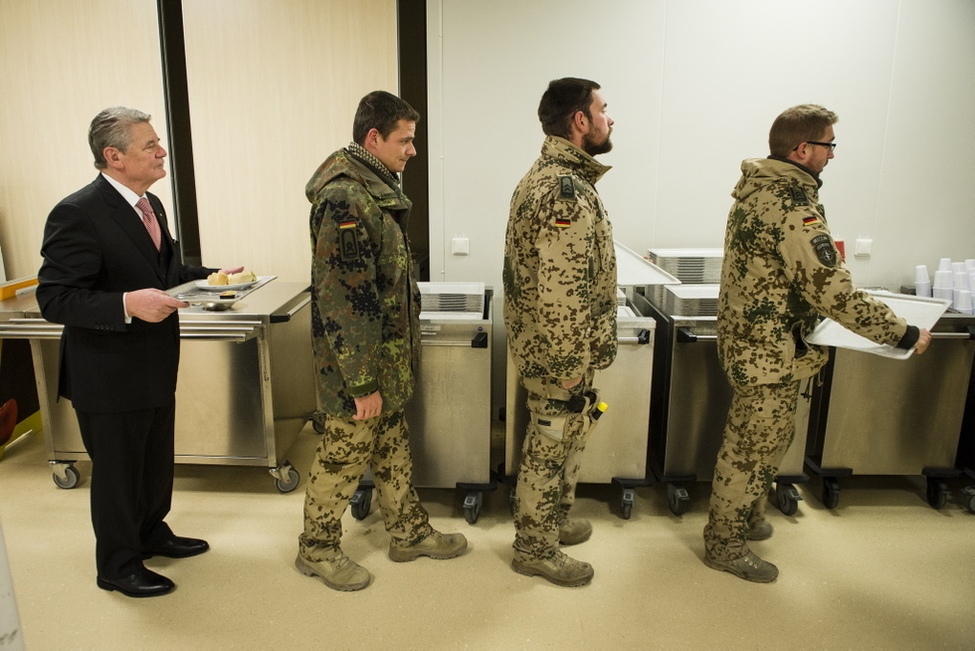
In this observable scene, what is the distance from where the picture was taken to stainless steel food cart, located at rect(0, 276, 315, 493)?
2826mm

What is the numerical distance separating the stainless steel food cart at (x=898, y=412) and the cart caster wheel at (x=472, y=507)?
1394 millimetres

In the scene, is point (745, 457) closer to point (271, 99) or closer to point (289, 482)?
point (289, 482)

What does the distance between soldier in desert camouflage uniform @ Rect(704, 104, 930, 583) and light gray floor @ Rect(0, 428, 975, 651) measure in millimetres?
250

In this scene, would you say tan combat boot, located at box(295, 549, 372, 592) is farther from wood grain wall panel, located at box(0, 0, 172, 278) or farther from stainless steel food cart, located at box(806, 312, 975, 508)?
wood grain wall panel, located at box(0, 0, 172, 278)

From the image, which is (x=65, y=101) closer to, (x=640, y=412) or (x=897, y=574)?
(x=640, y=412)

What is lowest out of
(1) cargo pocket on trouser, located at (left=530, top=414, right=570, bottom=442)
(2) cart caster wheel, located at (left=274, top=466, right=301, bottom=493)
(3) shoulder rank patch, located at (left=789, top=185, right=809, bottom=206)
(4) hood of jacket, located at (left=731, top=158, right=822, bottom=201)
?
(2) cart caster wheel, located at (left=274, top=466, right=301, bottom=493)

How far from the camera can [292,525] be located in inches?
110

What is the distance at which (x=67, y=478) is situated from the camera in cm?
303

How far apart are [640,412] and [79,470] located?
97.3 inches

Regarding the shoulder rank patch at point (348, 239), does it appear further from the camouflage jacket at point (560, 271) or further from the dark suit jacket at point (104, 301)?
the dark suit jacket at point (104, 301)

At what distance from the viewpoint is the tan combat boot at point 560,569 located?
7.78 ft

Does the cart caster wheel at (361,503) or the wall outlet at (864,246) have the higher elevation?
the wall outlet at (864,246)

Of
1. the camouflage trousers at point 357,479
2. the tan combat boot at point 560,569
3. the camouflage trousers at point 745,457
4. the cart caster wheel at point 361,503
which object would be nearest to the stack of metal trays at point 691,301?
the camouflage trousers at point 745,457

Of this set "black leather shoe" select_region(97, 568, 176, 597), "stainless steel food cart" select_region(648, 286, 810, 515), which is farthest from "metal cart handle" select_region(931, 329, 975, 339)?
"black leather shoe" select_region(97, 568, 176, 597)
